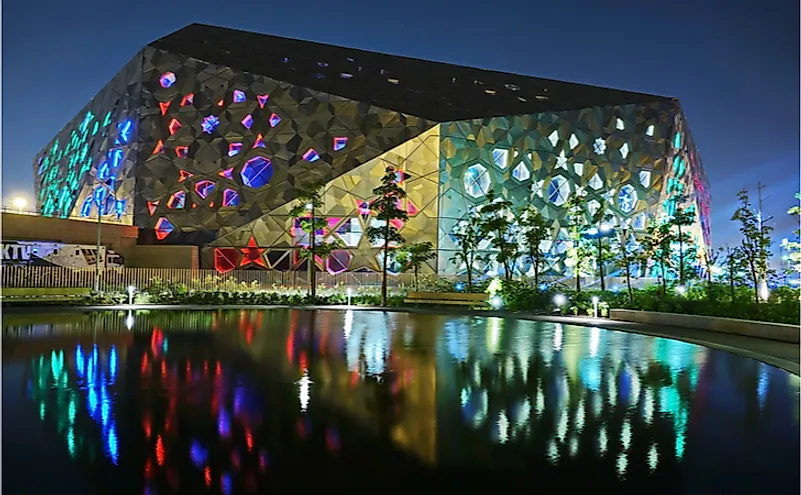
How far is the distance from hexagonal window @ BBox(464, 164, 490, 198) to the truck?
22022 millimetres

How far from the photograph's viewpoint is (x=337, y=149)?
133 ft

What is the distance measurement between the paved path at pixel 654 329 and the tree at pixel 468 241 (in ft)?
23.9

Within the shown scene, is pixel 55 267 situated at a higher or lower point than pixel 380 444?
higher

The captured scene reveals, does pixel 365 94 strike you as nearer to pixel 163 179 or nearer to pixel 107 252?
pixel 163 179

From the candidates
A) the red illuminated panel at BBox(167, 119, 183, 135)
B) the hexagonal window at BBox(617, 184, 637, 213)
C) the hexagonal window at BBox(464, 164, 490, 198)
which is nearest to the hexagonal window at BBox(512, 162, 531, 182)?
the hexagonal window at BBox(464, 164, 490, 198)

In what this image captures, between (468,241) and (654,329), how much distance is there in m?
18.2

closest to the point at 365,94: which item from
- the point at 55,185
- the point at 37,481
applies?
the point at 55,185

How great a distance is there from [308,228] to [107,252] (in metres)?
14.4

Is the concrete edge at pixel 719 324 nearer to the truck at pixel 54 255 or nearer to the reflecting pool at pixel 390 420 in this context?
the reflecting pool at pixel 390 420

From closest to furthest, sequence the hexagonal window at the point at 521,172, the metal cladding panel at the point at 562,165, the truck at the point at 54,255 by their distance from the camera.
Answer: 1. the truck at the point at 54,255
2. the metal cladding panel at the point at 562,165
3. the hexagonal window at the point at 521,172

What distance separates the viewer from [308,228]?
1330 inches

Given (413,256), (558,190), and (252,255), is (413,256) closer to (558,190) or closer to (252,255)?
(252,255)

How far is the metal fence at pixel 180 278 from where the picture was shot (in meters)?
33.0

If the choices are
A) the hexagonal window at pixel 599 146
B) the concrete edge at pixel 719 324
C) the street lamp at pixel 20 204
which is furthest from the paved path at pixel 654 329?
the hexagonal window at pixel 599 146
